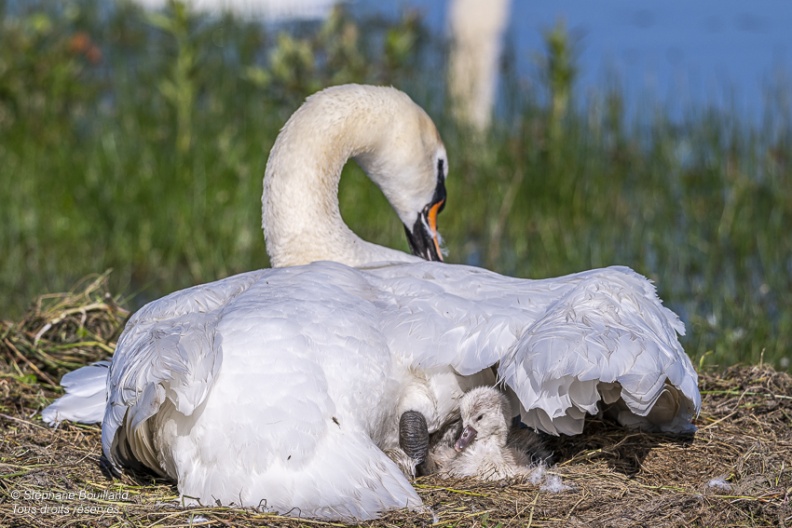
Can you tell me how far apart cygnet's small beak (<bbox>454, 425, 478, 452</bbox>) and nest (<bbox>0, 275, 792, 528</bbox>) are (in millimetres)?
141

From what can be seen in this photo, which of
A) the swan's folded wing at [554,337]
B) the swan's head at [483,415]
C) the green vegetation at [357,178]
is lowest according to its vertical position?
the green vegetation at [357,178]

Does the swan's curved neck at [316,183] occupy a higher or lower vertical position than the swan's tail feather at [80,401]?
higher

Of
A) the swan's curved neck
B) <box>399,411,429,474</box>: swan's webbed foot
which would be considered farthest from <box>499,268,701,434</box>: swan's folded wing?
the swan's curved neck

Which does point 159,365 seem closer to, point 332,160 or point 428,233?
point 332,160

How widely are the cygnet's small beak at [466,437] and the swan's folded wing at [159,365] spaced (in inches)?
34.8

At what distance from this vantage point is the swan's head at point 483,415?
4.08 m

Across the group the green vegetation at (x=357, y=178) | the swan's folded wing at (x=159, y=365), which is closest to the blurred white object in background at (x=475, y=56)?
the green vegetation at (x=357, y=178)

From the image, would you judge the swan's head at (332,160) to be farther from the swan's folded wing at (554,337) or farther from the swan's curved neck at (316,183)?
the swan's folded wing at (554,337)

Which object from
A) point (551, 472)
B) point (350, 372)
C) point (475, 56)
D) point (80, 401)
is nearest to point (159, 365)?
point (350, 372)

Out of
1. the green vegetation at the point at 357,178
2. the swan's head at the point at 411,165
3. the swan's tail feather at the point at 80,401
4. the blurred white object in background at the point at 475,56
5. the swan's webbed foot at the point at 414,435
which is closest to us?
the swan's webbed foot at the point at 414,435

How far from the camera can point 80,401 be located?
462 centimetres

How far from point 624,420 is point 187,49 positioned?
522cm

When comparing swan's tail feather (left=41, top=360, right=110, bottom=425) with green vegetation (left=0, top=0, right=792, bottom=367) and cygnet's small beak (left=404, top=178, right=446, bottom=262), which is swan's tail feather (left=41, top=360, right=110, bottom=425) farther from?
green vegetation (left=0, top=0, right=792, bottom=367)

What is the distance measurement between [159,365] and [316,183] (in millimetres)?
1767
